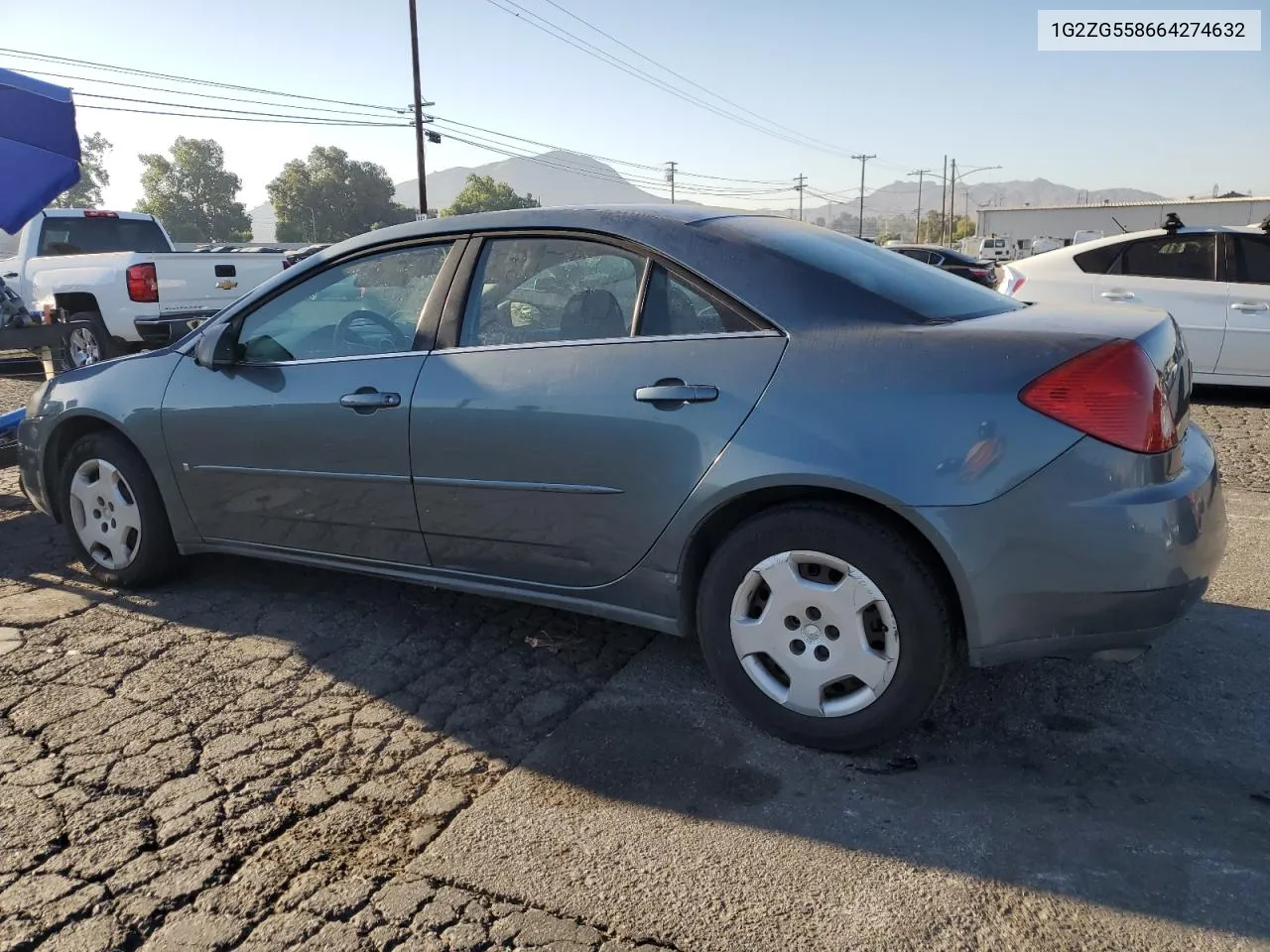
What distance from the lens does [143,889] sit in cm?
226

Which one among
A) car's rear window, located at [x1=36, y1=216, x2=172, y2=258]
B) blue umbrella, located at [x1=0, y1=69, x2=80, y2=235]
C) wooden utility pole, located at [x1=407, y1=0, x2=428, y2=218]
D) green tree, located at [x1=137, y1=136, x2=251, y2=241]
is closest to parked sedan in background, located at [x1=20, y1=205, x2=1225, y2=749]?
blue umbrella, located at [x1=0, y1=69, x2=80, y2=235]

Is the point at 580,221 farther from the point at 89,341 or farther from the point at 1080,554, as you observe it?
the point at 89,341

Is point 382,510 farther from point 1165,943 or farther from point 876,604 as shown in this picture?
point 1165,943

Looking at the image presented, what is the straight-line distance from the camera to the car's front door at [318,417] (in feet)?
11.3

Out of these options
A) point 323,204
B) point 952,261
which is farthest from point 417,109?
point 323,204

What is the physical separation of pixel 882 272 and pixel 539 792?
190 centimetres

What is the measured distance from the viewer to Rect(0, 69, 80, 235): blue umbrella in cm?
575

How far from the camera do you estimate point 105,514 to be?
13.8 ft

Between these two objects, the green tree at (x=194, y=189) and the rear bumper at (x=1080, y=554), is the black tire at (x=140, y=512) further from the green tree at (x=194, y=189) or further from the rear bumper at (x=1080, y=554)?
the green tree at (x=194, y=189)

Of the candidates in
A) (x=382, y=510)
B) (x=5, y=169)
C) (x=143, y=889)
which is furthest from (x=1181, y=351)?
(x=5, y=169)

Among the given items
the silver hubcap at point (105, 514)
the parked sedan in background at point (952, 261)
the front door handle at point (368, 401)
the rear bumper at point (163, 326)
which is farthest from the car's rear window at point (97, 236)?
the parked sedan in background at point (952, 261)

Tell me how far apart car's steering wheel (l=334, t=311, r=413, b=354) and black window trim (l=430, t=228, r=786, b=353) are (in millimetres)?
197

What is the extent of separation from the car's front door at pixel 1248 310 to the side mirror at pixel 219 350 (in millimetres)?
7559

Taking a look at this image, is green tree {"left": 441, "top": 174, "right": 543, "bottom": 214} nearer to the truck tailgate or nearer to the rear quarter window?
the truck tailgate
